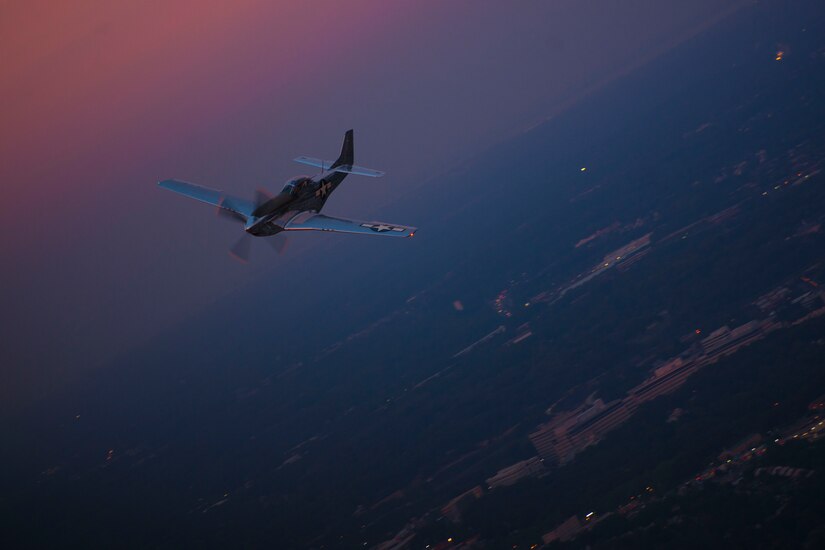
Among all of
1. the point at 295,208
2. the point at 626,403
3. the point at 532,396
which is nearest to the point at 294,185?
the point at 295,208

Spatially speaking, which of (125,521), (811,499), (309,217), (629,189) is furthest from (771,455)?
(629,189)

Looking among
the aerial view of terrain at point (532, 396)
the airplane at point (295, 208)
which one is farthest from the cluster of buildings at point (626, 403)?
the airplane at point (295, 208)

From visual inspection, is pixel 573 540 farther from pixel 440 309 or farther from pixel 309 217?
pixel 440 309

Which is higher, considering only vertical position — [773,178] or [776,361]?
[773,178]

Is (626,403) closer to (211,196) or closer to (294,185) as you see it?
(294,185)

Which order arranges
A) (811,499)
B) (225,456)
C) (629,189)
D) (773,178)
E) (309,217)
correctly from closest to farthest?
1. (309,217)
2. (811,499)
3. (225,456)
4. (773,178)
5. (629,189)

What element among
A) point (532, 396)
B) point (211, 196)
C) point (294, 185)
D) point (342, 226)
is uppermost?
point (211, 196)
